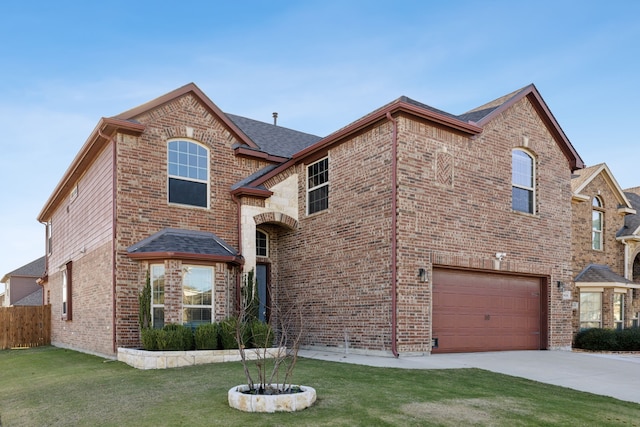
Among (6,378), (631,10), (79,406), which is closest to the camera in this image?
(79,406)

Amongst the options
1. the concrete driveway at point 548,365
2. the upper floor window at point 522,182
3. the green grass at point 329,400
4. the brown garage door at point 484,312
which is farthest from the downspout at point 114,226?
the upper floor window at point 522,182

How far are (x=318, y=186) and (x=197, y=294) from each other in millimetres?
4865

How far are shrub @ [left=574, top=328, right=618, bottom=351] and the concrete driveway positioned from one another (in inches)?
153

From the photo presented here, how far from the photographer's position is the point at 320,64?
17172 millimetres

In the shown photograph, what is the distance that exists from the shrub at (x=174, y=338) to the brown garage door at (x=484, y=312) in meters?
6.21

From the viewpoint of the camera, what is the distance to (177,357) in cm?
1131

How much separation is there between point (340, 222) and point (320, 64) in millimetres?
5993

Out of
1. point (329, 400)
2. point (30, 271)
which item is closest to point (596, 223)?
point (329, 400)

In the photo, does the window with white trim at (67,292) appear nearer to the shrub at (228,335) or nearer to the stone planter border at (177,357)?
the stone planter border at (177,357)

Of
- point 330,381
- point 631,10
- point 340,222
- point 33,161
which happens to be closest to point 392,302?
point 340,222

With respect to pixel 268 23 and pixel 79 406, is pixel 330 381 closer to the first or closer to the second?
pixel 79 406

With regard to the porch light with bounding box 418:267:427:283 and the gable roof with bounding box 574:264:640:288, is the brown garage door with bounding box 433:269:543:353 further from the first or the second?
the gable roof with bounding box 574:264:640:288

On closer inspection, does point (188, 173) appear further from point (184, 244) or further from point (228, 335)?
point (228, 335)

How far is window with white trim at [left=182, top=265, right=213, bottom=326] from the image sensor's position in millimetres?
13531
